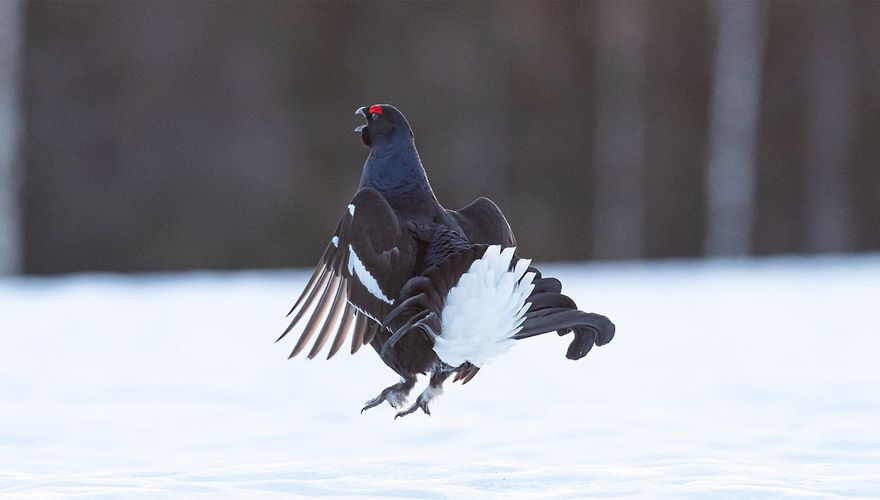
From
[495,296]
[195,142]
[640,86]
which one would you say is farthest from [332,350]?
[640,86]

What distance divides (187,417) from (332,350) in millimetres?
775

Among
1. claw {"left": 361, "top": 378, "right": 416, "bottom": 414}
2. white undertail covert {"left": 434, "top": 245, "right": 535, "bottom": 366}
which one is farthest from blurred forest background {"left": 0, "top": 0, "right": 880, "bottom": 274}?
white undertail covert {"left": 434, "top": 245, "right": 535, "bottom": 366}

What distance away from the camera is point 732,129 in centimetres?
1048

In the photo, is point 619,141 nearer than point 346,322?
No

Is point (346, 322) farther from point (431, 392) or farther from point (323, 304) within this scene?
point (431, 392)

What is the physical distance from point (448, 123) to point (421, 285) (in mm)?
8738

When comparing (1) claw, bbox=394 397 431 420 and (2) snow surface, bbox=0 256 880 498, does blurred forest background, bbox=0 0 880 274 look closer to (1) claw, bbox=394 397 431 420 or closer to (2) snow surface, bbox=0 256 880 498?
(2) snow surface, bbox=0 256 880 498

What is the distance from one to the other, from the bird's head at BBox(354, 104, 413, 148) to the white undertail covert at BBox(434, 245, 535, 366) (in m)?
0.58

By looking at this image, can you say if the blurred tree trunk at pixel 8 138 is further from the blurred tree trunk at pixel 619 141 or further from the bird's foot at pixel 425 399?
the bird's foot at pixel 425 399

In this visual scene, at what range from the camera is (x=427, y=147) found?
428 inches

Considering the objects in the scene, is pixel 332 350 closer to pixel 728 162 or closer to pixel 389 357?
pixel 389 357

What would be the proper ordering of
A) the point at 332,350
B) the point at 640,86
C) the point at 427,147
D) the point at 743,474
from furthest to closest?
the point at 640,86, the point at 427,147, the point at 332,350, the point at 743,474

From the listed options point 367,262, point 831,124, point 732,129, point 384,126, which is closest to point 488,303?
point 367,262

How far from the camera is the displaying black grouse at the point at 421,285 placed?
2.24m
